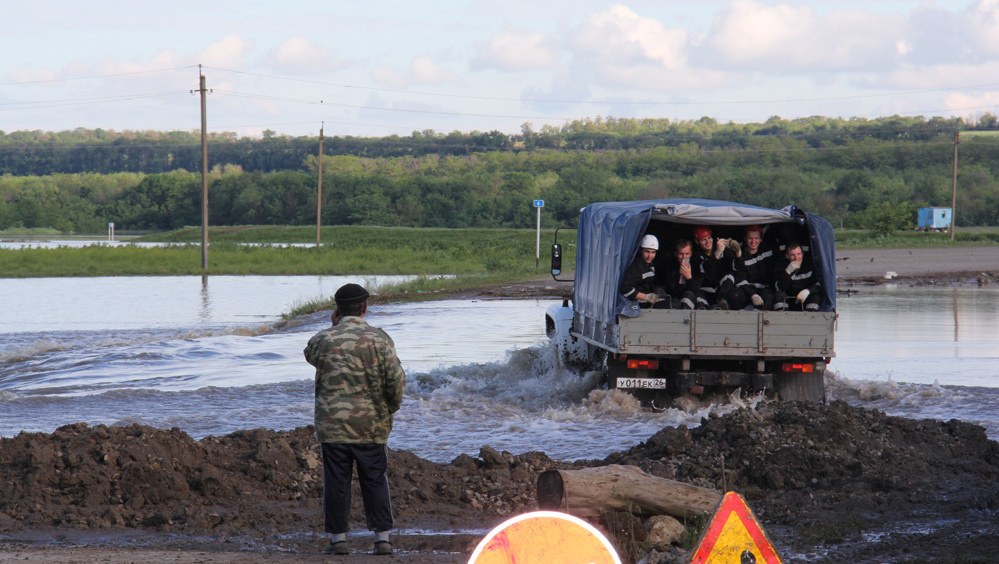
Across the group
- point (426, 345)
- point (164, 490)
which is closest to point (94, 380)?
point (426, 345)

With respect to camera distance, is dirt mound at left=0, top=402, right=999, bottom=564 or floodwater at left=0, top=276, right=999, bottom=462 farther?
floodwater at left=0, top=276, right=999, bottom=462

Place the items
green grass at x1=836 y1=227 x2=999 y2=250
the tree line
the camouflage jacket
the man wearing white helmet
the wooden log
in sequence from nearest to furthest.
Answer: the camouflage jacket
the wooden log
the man wearing white helmet
green grass at x1=836 y1=227 x2=999 y2=250
the tree line

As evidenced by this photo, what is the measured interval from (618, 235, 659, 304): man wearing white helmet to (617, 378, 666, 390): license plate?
931 millimetres

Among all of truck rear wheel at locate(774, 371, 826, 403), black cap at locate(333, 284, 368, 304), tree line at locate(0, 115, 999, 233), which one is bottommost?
truck rear wheel at locate(774, 371, 826, 403)

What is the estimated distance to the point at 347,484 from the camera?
628cm

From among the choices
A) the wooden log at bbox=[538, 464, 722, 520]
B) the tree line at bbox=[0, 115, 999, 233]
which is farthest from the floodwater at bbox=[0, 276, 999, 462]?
the tree line at bbox=[0, 115, 999, 233]

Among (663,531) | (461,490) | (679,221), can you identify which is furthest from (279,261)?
(663,531)

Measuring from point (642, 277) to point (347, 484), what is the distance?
6.02 metres

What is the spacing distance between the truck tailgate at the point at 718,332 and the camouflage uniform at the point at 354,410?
5.14 m

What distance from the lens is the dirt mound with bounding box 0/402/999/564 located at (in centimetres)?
694

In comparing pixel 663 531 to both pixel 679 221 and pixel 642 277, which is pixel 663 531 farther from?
pixel 679 221

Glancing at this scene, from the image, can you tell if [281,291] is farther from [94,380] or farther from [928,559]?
[928,559]

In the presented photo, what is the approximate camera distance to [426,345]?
17.9m

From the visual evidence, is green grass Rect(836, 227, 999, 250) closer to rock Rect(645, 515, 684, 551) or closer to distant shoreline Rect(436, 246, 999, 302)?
distant shoreline Rect(436, 246, 999, 302)
